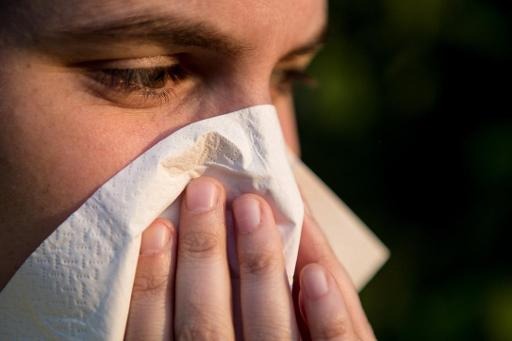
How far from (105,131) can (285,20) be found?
358mm

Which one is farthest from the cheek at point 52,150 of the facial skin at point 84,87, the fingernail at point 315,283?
the fingernail at point 315,283

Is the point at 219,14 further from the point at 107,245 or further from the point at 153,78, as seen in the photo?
the point at 107,245

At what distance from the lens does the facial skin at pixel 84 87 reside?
3.91 ft

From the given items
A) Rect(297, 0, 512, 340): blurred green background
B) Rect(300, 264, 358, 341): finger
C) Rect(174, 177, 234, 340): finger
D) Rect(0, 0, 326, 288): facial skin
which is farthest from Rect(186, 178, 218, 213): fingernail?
Rect(297, 0, 512, 340): blurred green background

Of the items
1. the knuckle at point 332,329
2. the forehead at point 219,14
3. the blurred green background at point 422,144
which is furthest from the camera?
the blurred green background at point 422,144

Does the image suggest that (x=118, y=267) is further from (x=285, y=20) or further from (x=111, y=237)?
(x=285, y=20)

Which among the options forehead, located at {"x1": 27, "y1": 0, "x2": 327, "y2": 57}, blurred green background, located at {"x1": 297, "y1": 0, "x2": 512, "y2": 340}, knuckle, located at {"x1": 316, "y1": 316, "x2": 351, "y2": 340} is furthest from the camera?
blurred green background, located at {"x1": 297, "y1": 0, "x2": 512, "y2": 340}

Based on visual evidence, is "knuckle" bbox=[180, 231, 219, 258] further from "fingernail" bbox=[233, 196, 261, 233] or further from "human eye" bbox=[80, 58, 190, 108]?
"human eye" bbox=[80, 58, 190, 108]

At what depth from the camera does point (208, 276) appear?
1.23m

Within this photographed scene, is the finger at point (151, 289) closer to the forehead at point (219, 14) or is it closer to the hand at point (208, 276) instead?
the hand at point (208, 276)

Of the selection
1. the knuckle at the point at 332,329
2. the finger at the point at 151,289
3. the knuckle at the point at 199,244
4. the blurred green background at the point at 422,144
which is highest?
the blurred green background at the point at 422,144

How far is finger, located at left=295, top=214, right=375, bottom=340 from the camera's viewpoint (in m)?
1.38

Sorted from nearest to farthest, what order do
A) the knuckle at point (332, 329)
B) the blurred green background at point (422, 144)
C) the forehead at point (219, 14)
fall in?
the forehead at point (219, 14)
the knuckle at point (332, 329)
the blurred green background at point (422, 144)

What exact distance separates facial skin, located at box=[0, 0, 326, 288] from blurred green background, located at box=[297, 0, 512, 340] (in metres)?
1.83
